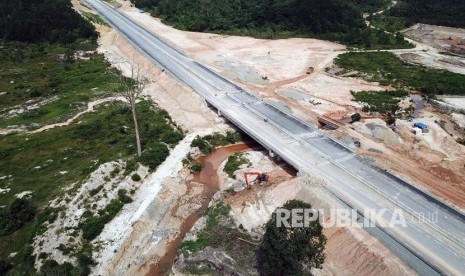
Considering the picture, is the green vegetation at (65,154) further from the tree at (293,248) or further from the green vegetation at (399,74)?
the green vegetation at (399,74)

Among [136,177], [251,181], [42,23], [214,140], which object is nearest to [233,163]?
[251,181]

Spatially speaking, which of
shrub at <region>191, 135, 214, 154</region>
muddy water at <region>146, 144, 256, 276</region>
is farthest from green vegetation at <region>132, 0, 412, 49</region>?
shrub at <region>191, 135, 214, 154</region>

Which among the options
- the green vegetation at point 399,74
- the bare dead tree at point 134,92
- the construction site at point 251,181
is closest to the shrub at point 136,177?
the construction site at point 251,181

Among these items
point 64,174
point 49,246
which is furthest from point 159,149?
point 49,246

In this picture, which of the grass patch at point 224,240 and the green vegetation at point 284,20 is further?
the green vegetation at point 284,20

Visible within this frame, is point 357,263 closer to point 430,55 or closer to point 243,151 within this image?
point 243,151

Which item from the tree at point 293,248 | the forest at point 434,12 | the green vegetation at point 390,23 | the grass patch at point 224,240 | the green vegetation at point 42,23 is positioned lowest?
the green vegetation at point 390,23
